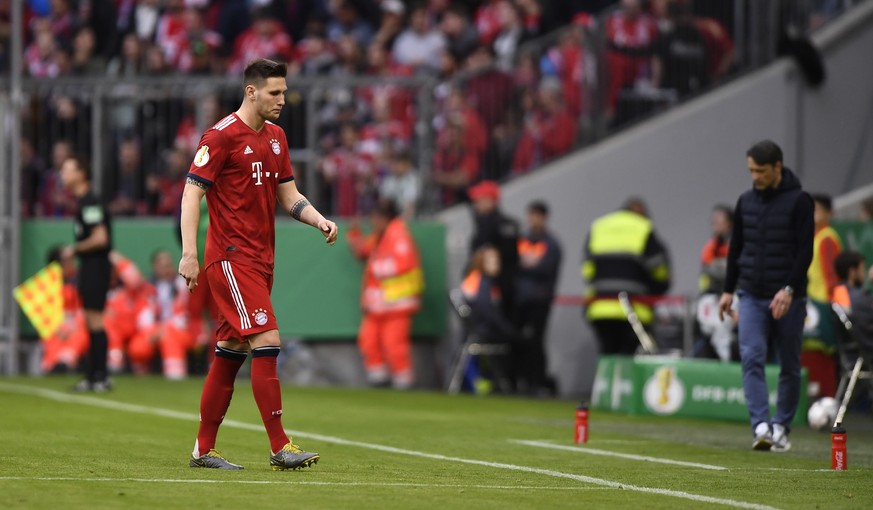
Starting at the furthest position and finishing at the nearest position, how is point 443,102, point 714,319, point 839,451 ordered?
point 443,102
point 714,319
point 839,451

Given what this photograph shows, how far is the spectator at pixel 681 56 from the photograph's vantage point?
21.4m

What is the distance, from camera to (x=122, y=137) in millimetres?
22188

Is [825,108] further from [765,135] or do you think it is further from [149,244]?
[149,244]

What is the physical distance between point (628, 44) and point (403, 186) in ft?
11.5

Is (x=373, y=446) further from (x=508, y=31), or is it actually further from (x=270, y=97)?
(x=508, y=31)

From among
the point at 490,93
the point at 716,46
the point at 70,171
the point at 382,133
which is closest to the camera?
the point at 70,171

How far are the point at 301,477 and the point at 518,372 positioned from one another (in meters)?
12.2

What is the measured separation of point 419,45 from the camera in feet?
83.3

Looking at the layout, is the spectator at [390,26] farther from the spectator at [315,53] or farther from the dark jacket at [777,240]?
the dark jacket at [777,240]

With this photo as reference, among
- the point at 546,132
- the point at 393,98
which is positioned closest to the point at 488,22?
the point at 393,98

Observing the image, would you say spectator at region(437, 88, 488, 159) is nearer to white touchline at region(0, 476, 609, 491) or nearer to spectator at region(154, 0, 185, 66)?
spectator at region(154, 0, 185, 66)

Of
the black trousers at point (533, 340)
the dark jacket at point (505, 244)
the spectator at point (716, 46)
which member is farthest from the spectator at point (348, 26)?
the black trousers at point (533, 340)

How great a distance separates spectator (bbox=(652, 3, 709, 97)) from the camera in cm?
2144

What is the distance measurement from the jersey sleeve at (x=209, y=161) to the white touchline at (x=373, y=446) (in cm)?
251
